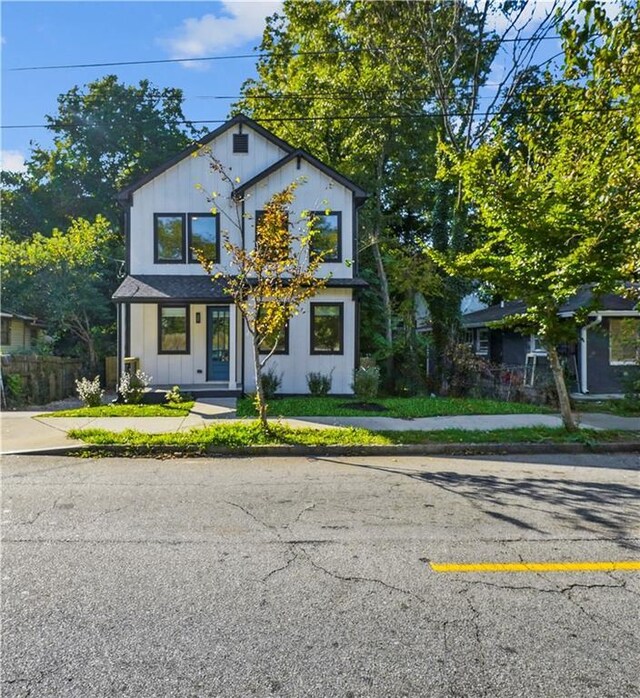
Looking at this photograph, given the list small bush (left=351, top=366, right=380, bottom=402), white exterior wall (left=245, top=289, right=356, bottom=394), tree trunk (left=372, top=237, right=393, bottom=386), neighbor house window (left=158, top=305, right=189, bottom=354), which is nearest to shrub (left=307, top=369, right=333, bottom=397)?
white exterior wall (left=245, top=289, right=356, bottom=394)

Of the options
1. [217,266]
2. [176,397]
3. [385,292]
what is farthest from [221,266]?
[385,292]

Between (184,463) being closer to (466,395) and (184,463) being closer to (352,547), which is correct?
(352,547)

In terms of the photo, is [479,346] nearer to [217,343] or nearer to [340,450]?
[217,343]

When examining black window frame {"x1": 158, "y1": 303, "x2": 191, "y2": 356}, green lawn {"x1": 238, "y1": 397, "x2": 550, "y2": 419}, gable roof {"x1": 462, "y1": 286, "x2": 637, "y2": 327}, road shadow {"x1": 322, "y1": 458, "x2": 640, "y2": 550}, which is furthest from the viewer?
black window frame {"x1": 158, "y1": 303, "x2": 191, "y2": 356}

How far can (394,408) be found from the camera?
1226 cm

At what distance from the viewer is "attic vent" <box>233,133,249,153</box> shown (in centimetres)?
1612

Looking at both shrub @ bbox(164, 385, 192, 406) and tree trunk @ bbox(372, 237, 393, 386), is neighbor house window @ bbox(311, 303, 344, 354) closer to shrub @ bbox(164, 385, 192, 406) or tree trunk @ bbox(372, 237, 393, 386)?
shrub @ bbox(164, 385, 192, 406)

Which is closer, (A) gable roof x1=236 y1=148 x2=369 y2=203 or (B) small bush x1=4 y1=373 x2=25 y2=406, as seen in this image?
(B) small bush x1=4 y1=373 x2=25 y2=406

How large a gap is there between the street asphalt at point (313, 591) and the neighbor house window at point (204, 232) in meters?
10.7

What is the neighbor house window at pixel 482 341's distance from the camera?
2292 cm

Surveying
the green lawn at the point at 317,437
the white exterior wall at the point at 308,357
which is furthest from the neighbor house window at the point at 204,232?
the green lawn at the point at 317,437

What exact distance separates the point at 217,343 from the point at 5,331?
11.6 metres

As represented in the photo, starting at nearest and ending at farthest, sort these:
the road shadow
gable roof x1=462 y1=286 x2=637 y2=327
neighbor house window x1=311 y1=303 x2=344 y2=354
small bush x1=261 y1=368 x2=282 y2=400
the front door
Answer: the road shadow, small bush x1=261 y1=368 x2=282 y2=400, gable roof x1=462 y1=286 x2=637 y2=327, neighbor house window x1=311 y1=303 x2=344 y2=354, the front door

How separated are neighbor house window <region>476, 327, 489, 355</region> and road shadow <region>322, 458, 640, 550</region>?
16918 mm
